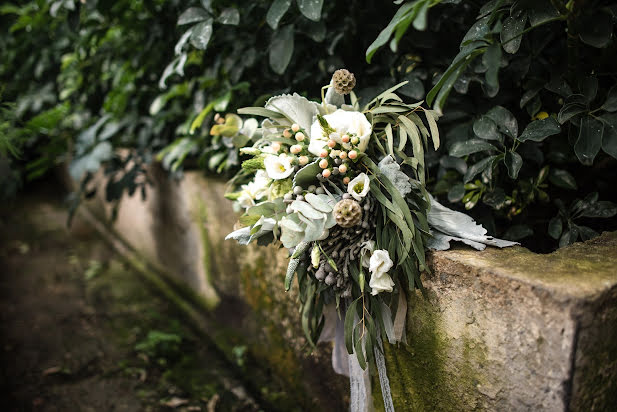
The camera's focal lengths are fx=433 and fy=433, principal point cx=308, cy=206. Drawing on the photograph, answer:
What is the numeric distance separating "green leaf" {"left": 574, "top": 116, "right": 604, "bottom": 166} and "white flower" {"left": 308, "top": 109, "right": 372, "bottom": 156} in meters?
0.42

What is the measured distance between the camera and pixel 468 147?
102cm

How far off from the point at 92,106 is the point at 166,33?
28.9 inches

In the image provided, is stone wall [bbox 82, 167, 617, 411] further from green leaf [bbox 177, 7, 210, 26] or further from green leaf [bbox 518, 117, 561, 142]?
green leaf [bbox 177, 7, 210, 26]

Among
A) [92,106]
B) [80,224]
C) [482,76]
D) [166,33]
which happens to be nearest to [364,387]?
[482,76]

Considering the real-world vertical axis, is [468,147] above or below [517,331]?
above

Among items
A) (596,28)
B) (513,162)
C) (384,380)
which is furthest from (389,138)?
(384,380)

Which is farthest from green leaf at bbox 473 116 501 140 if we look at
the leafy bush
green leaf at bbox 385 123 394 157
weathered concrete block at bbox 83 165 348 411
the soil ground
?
the soil ground

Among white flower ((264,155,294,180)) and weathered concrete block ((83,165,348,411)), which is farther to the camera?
weathered concrete block ((83,165,348,411))

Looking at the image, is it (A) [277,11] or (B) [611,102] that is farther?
(A) [277,11]

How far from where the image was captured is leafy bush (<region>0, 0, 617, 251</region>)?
85cm

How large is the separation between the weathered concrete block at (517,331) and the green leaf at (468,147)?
248 mm

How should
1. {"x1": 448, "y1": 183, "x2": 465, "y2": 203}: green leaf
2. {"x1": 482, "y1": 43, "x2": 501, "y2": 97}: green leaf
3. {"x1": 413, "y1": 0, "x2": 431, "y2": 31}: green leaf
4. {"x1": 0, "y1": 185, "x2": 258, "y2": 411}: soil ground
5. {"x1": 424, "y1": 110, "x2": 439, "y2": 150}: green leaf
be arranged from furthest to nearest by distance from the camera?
{"x1": 0, "y1": 185, "x2": 258, "y2": 411}: soil ground, {"x1": 448, "y1": 183, "x2": 465, "y2": 203}: green leaf, {"x1": 424, "y1": 110, "x2": 439, "y2": 150}: green leaf, {"x1": 482, "y1": 43, "x2": 501, "y2": 97}: green leaf, {"x1": 413, "y1": 0, "x2": 431, "y2": 31}: green leaf

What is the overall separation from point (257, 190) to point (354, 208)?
0.88ft

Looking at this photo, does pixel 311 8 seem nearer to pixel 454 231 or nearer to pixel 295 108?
pixel 295 108
